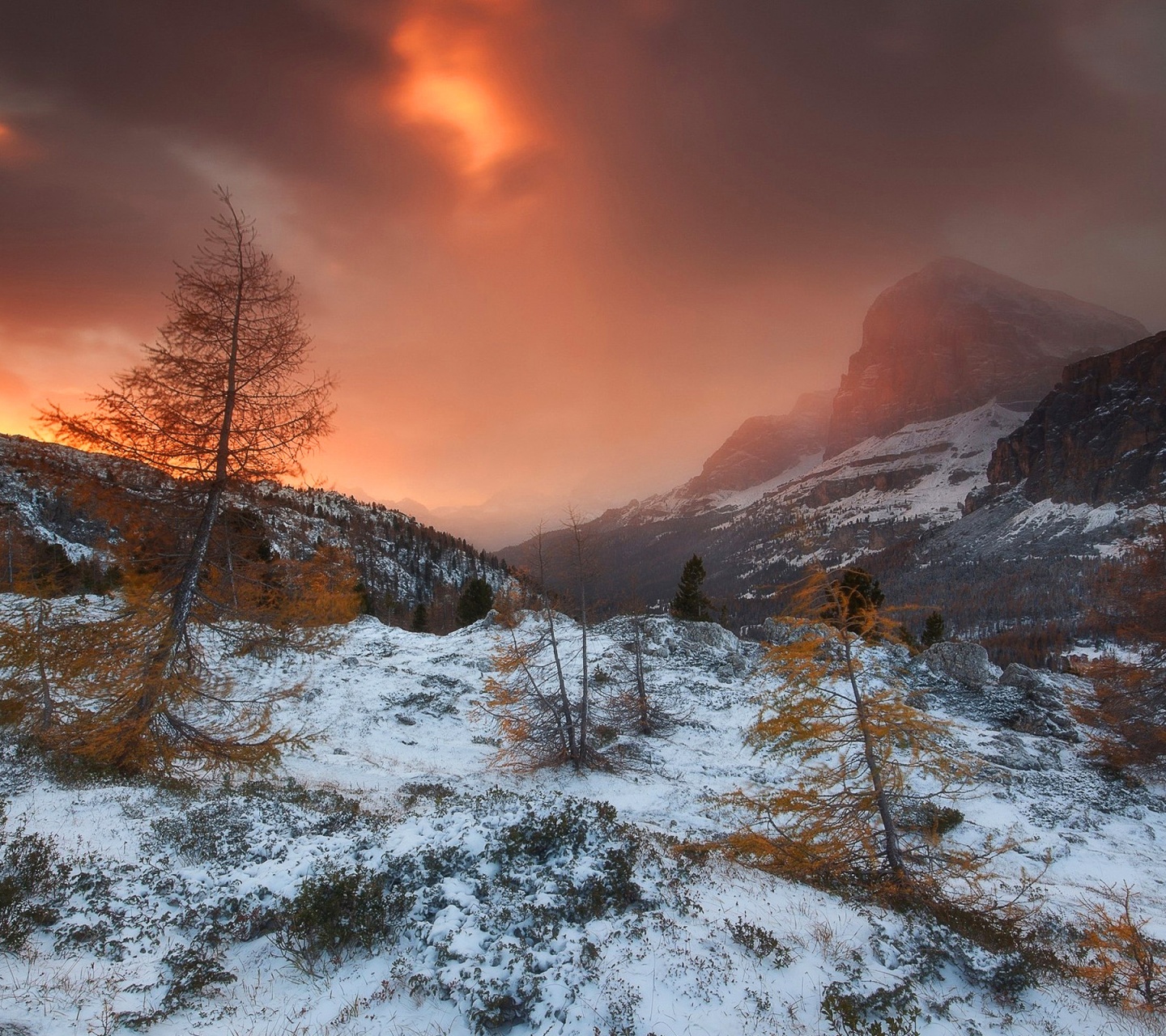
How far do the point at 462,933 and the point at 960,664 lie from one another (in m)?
37.3

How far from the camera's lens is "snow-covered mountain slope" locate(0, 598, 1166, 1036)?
18.6ft

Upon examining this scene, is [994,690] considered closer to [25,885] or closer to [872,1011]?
[872,1011]

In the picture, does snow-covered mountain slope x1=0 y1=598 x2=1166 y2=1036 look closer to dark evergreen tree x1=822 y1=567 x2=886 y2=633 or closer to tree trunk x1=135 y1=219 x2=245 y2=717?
tree trunk x1=135 y1=219 x2=245 y2=717

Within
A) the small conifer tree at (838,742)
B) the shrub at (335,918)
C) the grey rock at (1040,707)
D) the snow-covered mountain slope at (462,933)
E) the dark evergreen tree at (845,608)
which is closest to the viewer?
the snow-covered mountain slope at (462,933)

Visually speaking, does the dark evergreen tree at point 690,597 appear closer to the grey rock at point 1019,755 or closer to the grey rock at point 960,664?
the grey rock at point 960,664

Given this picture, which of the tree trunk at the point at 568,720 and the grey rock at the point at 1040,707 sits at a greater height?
the tree trunk at the point at 568,720

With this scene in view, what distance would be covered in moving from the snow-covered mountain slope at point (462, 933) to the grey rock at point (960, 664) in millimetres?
19572

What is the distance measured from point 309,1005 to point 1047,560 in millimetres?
223868

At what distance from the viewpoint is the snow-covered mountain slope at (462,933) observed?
5.68 m

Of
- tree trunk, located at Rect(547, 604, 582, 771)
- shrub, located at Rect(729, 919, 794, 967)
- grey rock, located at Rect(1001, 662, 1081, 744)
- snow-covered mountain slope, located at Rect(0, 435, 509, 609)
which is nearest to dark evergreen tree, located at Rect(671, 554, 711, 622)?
grey rock, located at Rect(1001, 662, 1081, 744)

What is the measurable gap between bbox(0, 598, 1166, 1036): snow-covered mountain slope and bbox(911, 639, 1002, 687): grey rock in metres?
19.6

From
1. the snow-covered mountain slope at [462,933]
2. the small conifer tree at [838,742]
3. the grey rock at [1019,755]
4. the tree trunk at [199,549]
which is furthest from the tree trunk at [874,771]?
the grey rock at [1019,755]

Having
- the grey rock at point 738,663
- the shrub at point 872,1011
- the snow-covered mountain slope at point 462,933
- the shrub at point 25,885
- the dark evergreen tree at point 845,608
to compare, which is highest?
the dark evergreen tree at point 845,608

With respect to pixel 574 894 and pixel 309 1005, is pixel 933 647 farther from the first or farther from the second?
pixel 309 1005
